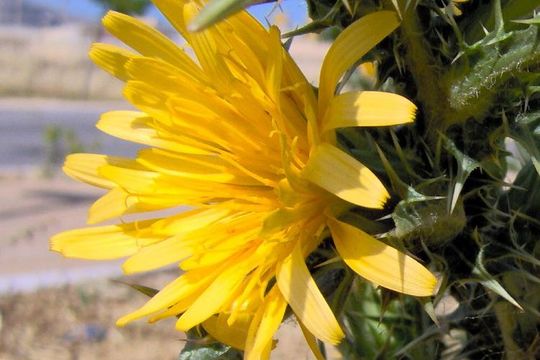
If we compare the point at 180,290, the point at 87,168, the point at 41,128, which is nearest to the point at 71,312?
the point at 87,168

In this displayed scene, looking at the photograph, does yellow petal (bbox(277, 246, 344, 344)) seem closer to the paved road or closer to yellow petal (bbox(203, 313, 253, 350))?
yellow petal (bbox(203, 313, 253, 350))

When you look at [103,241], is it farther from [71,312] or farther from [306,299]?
[71,312]

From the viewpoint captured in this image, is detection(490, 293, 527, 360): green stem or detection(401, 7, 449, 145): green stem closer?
detection(401, 7, 449, 145): green stem

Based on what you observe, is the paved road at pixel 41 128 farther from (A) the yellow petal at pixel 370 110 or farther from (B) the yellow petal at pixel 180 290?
(A) the yellow petal at pixel 370 110

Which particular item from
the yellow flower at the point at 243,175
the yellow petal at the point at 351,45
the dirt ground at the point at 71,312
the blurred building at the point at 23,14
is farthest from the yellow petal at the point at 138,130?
A: the blurred building at the point at 23,14

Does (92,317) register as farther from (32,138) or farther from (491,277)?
(32,138)

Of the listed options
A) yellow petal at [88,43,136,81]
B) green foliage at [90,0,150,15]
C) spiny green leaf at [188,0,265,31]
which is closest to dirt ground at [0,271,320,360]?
Result: yellow petal at [88,43,136,81]
